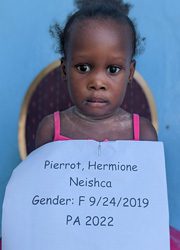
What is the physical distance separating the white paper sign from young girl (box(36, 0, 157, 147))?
12 cm

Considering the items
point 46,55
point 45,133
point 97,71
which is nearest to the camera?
point 97,71

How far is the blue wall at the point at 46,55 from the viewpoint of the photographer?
128 centimetres

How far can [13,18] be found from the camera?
1.31m

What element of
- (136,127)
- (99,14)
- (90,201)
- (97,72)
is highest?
(99,14)

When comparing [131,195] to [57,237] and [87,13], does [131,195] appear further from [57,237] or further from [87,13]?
[87,13]

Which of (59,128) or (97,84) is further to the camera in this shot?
(59,128)

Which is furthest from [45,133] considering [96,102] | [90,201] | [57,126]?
[90,201]

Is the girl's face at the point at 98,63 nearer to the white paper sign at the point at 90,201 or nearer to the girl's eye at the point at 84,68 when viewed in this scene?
the girl's eye at the point at 84,68

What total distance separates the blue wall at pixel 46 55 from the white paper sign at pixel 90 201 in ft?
1.36

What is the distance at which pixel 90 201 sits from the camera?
81 centimetres

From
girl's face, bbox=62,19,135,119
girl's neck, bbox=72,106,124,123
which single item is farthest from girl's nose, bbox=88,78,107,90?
girl's neck, bbox=72,106,124,123

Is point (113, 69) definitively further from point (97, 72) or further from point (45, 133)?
point (45, 133)

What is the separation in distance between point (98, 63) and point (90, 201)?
0.85 ft

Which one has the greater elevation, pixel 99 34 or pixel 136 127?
pixel 99 34
